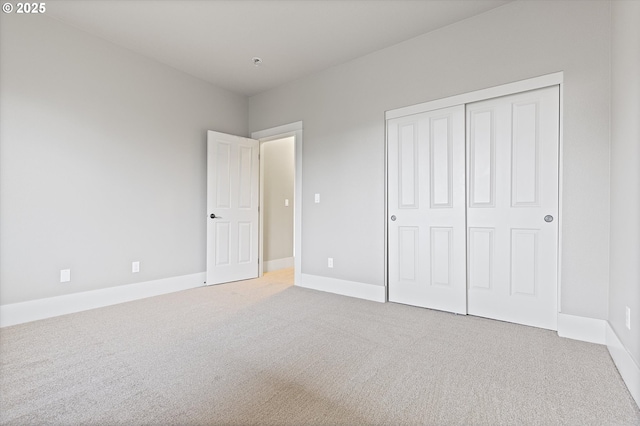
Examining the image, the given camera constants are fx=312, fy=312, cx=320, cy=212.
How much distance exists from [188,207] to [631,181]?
420 centimetres

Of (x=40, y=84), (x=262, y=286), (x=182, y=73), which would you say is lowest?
(x=262, y=286)

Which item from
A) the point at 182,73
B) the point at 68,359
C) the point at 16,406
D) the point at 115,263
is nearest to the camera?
the point at 16,406

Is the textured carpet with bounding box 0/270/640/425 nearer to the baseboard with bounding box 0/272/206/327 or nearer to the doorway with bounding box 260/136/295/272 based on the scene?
the baseboard with bounding box 0/272/206/327

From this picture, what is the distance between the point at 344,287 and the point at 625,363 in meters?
2.46

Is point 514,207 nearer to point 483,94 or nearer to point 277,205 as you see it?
point 483,94

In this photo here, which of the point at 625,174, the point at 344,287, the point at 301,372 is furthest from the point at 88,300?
the point at 625,174

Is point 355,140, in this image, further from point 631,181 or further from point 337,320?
point 631,181

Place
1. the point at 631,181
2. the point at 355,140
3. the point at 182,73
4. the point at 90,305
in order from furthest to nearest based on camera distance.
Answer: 1. the point at 182,73
2. the point at 355,140
3. the point at 90,305
4. the point at 631,181

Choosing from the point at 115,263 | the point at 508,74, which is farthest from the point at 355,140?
the point at 115,263

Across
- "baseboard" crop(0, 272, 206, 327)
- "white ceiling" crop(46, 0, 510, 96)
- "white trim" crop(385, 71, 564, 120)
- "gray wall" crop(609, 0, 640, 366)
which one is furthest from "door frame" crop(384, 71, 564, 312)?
"baseboard" crop(0, 272, 206, 327)

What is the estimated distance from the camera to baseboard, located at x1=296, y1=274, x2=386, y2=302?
3.47 meters

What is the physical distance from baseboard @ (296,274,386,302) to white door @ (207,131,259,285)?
3.18 ft

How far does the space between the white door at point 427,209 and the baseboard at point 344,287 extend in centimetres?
16

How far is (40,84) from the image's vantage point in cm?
287
